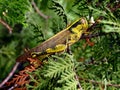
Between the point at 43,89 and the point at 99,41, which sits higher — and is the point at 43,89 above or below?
below

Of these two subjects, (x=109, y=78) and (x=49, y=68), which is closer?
(x=49, y=68)

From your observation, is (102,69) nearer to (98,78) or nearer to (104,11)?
(98,78)

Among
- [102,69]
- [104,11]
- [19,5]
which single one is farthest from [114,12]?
[19,5]

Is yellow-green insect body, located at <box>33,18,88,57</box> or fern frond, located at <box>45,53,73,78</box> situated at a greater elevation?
yellow-green insect body, located at <box>33,18,88,57</box>

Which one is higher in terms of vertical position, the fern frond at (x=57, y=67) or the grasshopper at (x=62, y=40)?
the grasshopper at (x=62, y=40)

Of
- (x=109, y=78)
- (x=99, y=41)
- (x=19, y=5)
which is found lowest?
(x=109, y=78)

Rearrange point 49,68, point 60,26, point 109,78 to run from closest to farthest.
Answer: point 49,68 < point 109,78 < point 60,26

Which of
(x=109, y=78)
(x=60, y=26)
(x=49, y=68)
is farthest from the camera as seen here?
(x=60, y=26)
